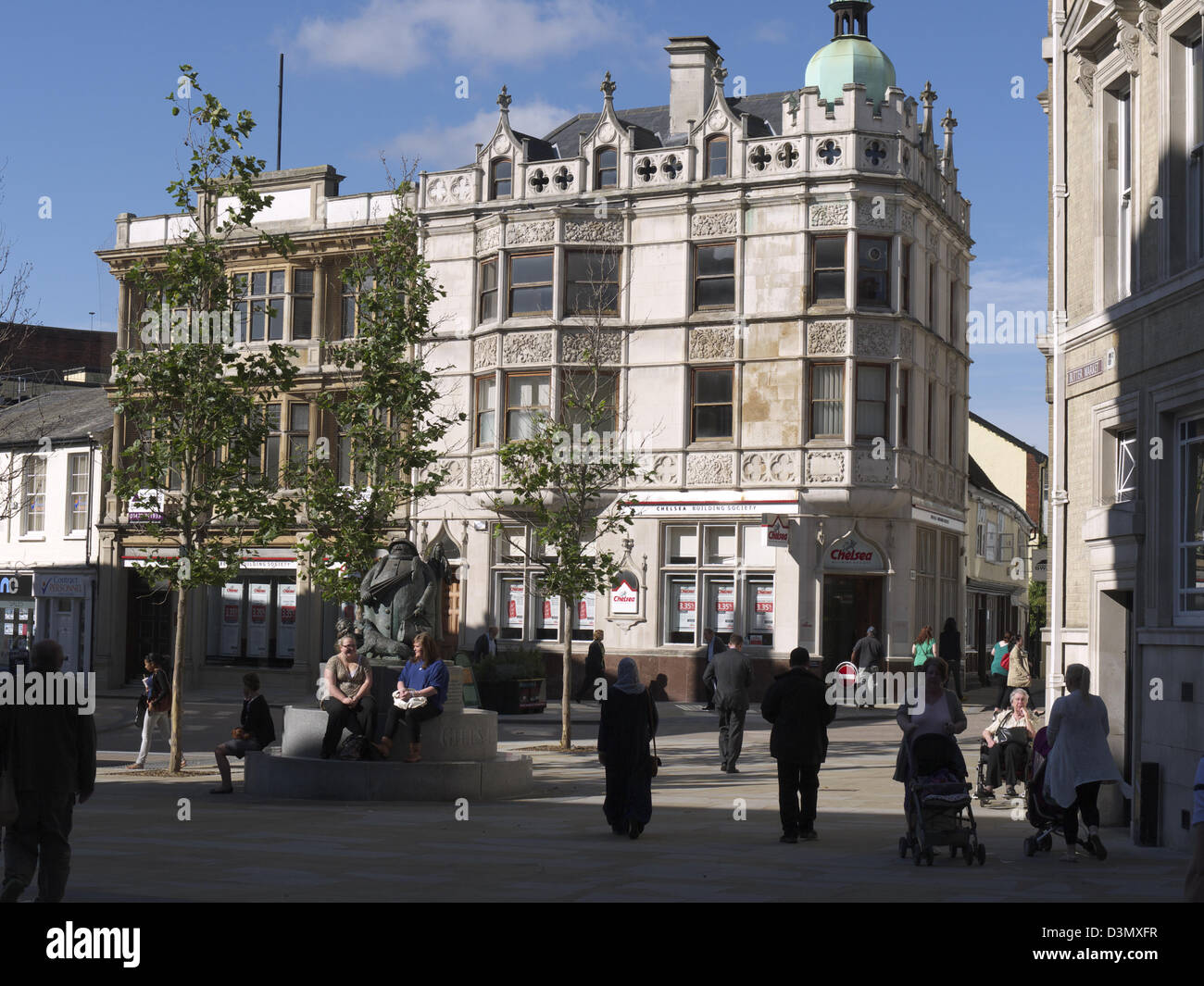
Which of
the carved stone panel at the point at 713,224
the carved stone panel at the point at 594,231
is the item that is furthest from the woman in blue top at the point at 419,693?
the carved stone panel at the point at 594,231

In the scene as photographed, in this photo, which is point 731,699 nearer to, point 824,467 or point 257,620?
point 824,467

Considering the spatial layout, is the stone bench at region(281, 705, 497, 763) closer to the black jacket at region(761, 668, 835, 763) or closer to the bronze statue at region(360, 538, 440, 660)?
the bronze statue at region(360, 538, 440, 660)

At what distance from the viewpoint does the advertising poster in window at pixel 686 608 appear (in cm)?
3675

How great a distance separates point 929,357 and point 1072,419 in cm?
2095

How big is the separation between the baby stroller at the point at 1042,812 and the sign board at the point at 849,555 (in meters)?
21.6

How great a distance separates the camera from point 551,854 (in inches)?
513

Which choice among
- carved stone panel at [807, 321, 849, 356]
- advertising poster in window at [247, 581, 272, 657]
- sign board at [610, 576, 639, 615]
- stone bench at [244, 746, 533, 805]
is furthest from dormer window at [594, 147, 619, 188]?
stone bench at [244, 746, 533, 805]

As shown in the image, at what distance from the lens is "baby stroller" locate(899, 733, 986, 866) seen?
1262cm

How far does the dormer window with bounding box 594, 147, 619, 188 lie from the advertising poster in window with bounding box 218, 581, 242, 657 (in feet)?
48.1

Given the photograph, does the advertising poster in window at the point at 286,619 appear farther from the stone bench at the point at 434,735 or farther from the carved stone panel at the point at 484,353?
the stone bench at the point at 434,735

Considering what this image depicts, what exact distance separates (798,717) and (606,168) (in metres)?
26.1

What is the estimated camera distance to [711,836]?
14742 mm

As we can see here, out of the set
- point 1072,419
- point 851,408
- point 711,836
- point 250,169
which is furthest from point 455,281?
point 711,836
